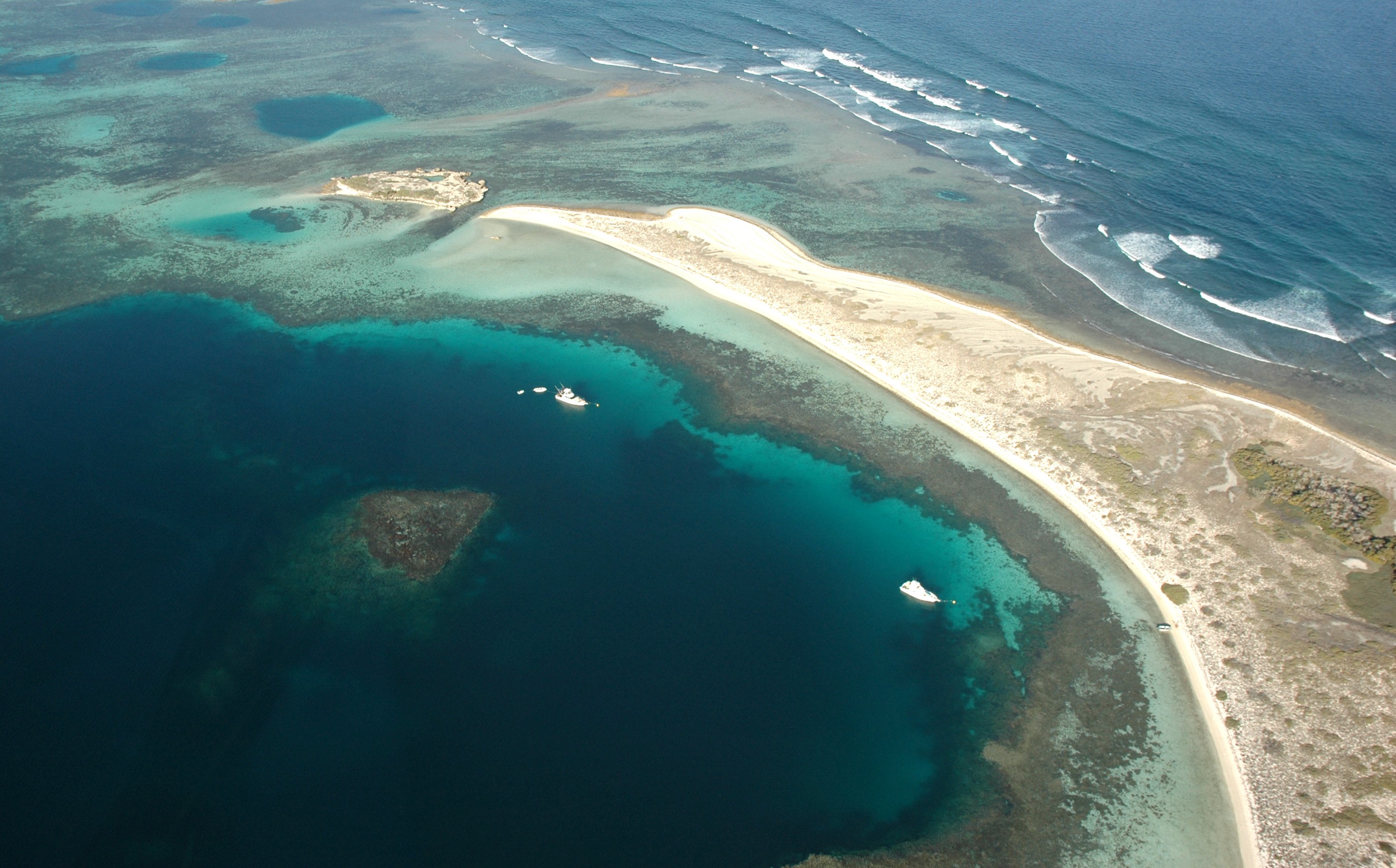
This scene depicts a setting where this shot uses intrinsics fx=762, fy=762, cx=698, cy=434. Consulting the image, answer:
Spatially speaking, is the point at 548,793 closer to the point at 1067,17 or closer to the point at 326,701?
the point at 326,701

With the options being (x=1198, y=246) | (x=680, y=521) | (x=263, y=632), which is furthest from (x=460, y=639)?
(x=1198, y=246)

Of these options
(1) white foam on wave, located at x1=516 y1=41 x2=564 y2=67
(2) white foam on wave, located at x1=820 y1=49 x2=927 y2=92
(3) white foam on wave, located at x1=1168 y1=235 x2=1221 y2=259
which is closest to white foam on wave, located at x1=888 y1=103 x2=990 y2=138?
(2) white foam on wave, located at x1=820 y1=49 x2=927 y2=92

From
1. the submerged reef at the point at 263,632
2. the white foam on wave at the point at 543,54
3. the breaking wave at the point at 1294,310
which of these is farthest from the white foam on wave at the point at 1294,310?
the white foam on wave at the point at 543,54

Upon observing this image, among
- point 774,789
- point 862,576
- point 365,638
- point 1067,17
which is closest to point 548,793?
point 774,789

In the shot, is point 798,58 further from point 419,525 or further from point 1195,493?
point 419,525

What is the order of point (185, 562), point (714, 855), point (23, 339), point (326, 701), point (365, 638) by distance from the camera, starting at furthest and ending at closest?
point (23, 339) → point (185, 562) → point (365, 638) → point (326, 701) → point (714, 855)
